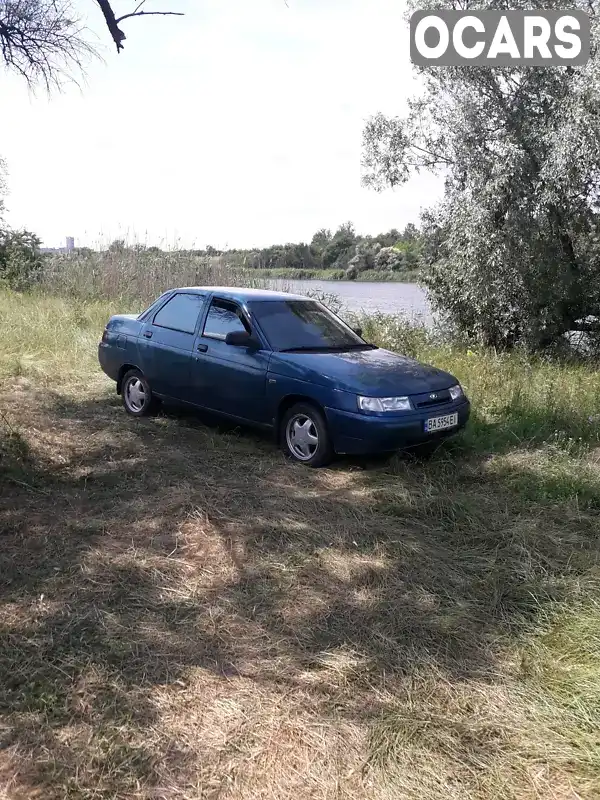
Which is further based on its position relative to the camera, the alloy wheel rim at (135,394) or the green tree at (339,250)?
the green tree at (339,250)

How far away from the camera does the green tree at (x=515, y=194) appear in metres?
11.3

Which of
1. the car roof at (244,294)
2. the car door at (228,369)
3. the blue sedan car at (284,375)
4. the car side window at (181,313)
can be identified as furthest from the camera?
the car side window at (181,313)

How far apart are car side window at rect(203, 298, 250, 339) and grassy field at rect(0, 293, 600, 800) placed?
128cm

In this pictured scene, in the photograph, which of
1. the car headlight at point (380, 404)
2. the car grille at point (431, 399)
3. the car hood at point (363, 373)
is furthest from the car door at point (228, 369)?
the car grille at point (431, 399)

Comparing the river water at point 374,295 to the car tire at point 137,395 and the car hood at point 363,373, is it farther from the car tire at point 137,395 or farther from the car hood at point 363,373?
the car hood at point 363,373

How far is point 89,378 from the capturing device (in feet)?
32.7

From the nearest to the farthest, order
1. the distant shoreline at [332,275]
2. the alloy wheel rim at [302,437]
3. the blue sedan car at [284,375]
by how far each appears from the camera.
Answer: the blue sedan car at [284,375] → the alloy wheel rim at [302,437] → the distant shoreline at [332,275]

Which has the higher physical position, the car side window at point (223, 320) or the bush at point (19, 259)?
the bush at point (19, 259)

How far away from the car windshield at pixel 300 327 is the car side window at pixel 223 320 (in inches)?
7.0

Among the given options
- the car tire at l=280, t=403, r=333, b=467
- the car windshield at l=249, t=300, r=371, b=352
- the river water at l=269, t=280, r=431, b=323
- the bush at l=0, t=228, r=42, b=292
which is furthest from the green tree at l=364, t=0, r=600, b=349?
the bush at l=0, t=228, r=42, b=292

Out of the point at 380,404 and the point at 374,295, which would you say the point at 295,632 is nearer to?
the point at 380,404

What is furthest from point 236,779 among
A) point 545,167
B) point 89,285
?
point 89,285

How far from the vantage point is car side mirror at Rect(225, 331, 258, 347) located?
654 centimetres

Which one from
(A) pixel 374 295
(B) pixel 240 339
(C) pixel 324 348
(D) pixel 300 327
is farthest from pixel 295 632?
(A) pixel 374 295
